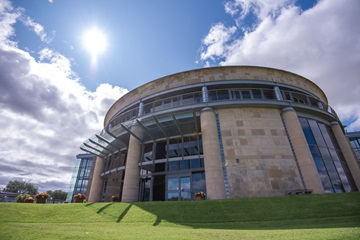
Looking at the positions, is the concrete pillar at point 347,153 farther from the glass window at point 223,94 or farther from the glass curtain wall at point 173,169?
the glass curtain wall at point 173,169

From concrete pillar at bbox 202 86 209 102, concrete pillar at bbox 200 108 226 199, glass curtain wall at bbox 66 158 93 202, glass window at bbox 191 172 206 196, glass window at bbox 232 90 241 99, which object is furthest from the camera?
glass curtain wall at bbox 66 158 93 202

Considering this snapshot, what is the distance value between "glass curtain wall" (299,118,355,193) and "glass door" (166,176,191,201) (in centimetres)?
1193

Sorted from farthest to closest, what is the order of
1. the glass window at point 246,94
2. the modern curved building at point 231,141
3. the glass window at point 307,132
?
the glass window at point 246,94 < the glass window at point 307,132 < the modern curved building at point 231,141

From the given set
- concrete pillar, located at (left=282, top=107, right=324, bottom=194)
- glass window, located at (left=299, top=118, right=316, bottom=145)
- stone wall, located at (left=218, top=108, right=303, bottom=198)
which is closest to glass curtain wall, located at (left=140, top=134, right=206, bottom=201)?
stone wall, located at (left=218, top=108, right=303, bottom=198)

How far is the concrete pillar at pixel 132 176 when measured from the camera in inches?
619

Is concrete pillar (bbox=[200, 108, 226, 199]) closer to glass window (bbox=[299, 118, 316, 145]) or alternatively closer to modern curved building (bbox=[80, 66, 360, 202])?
modern curved building (bbox=[80, 66, 360, 202])

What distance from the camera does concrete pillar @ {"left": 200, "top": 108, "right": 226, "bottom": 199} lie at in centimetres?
1330

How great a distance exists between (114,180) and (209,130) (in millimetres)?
15801

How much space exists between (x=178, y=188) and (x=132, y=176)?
179 inches

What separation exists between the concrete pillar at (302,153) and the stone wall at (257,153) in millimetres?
467

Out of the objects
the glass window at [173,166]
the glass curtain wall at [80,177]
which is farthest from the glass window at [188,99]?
the glass curtain wall at [80,177]

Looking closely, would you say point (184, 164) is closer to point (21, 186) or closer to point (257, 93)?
point (257, 93)

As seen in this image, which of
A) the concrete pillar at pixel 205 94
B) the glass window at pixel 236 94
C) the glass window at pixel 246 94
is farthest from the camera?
the glass window at pixel 246 94

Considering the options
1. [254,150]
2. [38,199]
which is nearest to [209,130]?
[254,150]
